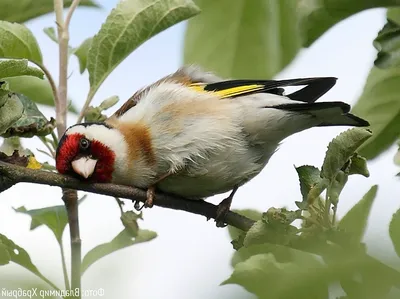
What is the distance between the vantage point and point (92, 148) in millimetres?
2367

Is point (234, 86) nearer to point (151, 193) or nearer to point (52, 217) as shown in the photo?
point (151, 193)

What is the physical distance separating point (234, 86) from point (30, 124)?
1020 mm

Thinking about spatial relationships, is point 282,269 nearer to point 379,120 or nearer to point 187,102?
point 379,120

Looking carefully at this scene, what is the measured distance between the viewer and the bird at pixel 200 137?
222cm

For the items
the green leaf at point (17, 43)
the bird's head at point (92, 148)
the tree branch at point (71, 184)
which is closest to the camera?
the tree branch at point (71, 184)

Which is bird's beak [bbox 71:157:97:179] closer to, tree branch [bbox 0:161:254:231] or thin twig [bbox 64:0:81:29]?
tree branch [bbox 0:161:254:231]

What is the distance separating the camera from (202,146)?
2.29 meters

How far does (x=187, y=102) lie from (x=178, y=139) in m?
0.21

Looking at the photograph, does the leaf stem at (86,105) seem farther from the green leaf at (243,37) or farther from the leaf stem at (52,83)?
the green leaf at (243,37)

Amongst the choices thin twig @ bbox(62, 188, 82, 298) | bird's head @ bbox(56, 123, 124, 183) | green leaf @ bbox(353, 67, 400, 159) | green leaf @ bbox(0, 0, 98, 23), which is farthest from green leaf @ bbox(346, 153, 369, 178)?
green leaf @ bbox(0, 0, 98, 23)

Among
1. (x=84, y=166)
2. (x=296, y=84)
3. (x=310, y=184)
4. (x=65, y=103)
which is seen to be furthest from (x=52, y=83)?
(x=310, y=184)

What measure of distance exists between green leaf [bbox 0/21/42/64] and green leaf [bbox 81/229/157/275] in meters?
0.56

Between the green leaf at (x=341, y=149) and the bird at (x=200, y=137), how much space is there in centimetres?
95

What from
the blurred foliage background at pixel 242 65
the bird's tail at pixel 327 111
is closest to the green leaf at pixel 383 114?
the blurred foliage background at pixel 242 65
